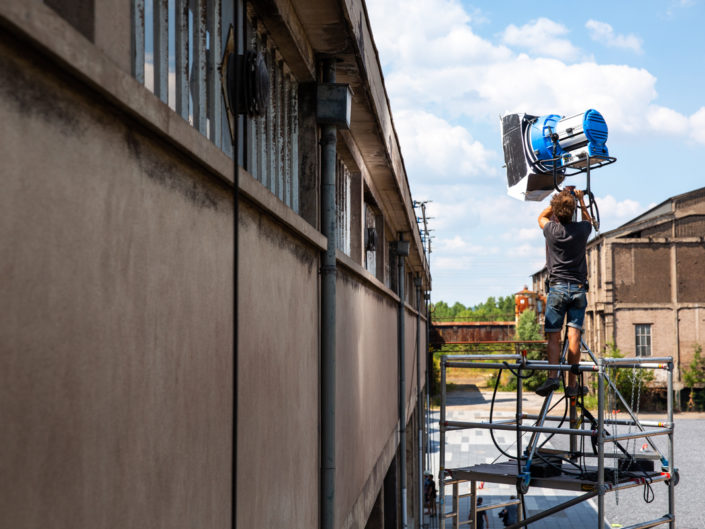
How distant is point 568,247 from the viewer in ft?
22.4

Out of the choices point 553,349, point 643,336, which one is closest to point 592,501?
point 553,349

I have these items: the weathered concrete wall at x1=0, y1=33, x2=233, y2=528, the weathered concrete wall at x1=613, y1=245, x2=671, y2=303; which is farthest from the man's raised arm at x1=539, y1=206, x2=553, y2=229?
the weathered concrete wall at x1=613, y1=245, x2=671, y2=303

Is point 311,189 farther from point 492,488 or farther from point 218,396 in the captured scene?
point 492,488

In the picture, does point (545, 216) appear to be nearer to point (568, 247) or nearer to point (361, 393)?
point (568, 247)

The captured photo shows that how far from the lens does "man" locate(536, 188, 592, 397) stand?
22.3 ft

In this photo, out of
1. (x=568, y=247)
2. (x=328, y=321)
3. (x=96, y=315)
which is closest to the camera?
(x=96, y=315)

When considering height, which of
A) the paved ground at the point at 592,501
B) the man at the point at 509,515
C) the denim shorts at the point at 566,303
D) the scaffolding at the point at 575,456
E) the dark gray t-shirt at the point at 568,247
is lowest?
the paved ground at the point at 592,501

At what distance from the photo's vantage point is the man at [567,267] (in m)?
6.80

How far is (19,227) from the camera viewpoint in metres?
1.47

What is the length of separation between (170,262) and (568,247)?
5.21 metres

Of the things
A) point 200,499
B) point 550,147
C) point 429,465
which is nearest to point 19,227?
point 200,499

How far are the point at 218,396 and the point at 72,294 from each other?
1136 millimetres

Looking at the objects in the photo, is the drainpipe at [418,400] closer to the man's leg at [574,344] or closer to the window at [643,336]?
the man's leg at [574,344]

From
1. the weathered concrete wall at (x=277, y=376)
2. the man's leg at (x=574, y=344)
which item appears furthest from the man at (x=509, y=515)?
the weathered concrete wall at (x=277, y=376)
